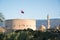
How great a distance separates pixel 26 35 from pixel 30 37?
28 centimetres

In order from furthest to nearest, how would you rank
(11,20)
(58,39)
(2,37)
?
(11,20)
(2,37)
(58,39)

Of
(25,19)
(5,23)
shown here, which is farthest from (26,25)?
(5,23)

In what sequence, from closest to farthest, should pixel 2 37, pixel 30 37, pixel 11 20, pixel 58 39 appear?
1. pixel 58 39
2. pixel 30 37
3. pixel 2 37
4. pixel 11 20

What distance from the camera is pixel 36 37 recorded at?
7.02 m

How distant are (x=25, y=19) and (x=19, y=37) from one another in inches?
813

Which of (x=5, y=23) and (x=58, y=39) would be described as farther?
(x=5, y=23)

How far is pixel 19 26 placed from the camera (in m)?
27.9

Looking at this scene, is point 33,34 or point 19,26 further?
point 19,26

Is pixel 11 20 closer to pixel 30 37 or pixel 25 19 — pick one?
pixel 25 19

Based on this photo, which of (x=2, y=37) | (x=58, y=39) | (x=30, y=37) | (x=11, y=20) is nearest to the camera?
(x=58, y=39)

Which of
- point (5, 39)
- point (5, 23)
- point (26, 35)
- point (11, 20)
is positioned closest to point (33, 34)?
point (26, 35)

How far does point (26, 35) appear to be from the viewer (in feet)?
23.5

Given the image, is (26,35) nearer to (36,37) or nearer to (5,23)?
(36,37)

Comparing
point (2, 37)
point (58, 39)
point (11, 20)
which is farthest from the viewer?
point (11, 20)
